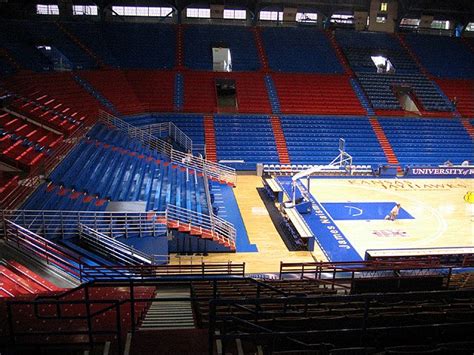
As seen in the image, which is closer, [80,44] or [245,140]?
[245,140]

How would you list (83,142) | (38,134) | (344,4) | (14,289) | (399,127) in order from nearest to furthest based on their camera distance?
(14,289) → (38,134) → (83,142) → (399,127) → (344,4)

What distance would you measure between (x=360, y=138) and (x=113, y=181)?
17.4 metres

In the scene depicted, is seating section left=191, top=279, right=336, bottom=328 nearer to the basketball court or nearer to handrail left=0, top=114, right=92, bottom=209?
the basketball court

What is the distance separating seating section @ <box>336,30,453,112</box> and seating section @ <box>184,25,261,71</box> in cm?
775

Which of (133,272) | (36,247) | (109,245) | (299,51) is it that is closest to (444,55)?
(299,51)

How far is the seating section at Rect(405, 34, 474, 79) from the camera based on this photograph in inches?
1359

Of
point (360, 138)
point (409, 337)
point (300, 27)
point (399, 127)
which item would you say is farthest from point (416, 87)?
point (409, 337)

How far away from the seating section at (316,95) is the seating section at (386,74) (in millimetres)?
1550

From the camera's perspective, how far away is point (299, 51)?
111ft

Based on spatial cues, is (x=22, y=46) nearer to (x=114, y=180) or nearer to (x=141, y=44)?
(x=141, y=44)

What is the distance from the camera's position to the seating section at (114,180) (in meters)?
13.3

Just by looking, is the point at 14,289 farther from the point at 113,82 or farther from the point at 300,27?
the point at 300,27

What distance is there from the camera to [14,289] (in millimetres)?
7652

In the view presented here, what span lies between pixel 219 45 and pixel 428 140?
16.7 m
